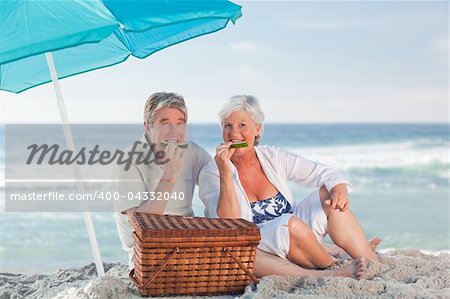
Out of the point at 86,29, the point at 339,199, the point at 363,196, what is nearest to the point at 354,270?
the point at 339,199

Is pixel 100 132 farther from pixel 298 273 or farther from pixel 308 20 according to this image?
Answer: pixel 298 273

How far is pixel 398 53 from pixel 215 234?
1926 cm

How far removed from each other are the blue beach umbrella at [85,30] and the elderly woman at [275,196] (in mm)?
632

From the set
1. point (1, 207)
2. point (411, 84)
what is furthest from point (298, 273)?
point (411, 84)

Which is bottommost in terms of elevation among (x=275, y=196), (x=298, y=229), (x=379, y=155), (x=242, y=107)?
(x=379, y=155)

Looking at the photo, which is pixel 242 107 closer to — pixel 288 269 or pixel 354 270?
pixel 288 269

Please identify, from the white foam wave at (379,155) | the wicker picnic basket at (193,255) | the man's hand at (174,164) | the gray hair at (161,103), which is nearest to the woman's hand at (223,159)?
the man's hand at (174,164)

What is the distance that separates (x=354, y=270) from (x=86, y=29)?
189cm

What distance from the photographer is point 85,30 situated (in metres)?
2.90

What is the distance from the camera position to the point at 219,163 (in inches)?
148

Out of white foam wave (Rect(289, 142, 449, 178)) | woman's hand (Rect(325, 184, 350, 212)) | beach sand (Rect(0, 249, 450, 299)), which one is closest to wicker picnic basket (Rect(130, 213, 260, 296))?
beach sand (Rect(0, 249, 450, 299))

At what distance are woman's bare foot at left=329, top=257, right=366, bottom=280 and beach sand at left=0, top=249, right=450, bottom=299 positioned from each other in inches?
2.6

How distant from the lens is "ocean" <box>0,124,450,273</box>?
28.9 feet

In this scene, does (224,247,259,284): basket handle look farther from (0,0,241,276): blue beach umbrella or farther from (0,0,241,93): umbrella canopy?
(0,0,241,93): umbrella canopy
